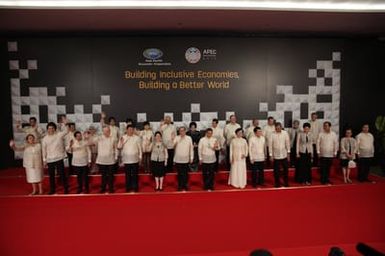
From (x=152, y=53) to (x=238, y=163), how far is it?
353 cm

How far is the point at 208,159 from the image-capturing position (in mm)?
6406

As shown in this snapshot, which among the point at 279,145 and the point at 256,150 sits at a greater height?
the point at 279,145

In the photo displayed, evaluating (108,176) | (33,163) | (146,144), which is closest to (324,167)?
(146,144)

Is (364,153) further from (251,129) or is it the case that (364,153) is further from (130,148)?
(130,148)

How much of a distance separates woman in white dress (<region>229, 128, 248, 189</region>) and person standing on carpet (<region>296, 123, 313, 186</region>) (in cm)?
114

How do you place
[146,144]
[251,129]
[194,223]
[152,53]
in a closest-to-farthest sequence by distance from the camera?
[194,223] < [146,144] < [251,129] < [152,53]

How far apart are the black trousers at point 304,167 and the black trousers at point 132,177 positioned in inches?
132

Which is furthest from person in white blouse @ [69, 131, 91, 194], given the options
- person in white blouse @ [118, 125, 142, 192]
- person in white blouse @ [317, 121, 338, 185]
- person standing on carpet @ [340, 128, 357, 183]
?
person standing on carpet @ [340, 128, 357, 183]

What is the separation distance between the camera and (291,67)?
27.5 feet
